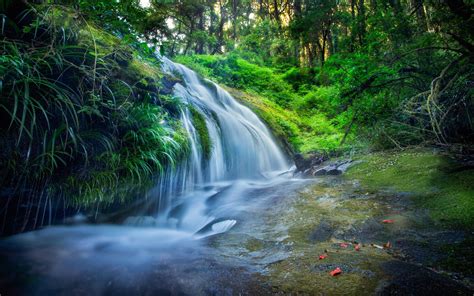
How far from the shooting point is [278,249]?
8.25 ft

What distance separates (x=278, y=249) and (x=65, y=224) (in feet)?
9.58

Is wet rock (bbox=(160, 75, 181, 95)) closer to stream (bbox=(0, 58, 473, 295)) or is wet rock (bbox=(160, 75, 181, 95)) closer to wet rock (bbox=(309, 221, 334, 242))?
stream (bbox=(0, 58, 473, 295))

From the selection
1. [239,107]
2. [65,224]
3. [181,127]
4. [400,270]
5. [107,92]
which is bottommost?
[400,270]

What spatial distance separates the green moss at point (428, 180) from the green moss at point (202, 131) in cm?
294

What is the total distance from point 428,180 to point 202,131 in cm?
432

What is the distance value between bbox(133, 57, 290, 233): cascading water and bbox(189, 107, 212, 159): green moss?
3.4 inches

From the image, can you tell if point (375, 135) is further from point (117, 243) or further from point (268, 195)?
point (117, 243)

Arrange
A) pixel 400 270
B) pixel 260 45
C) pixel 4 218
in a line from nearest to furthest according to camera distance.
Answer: pixel 400 270 → pixel 4 218 → pixel 260 45

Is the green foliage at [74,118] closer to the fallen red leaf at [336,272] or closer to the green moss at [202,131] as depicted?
the green moss at [202,131]

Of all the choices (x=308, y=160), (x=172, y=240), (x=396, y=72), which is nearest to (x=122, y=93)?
(x=172, y=240)

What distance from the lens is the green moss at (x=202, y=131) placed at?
5.92 meters

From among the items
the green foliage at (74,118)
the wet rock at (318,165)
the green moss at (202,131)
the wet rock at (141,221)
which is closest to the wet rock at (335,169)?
the wet rock at (318,165)

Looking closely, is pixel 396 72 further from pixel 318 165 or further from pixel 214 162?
pixel 214 162

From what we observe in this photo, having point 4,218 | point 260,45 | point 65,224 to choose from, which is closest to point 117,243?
point 65,224
